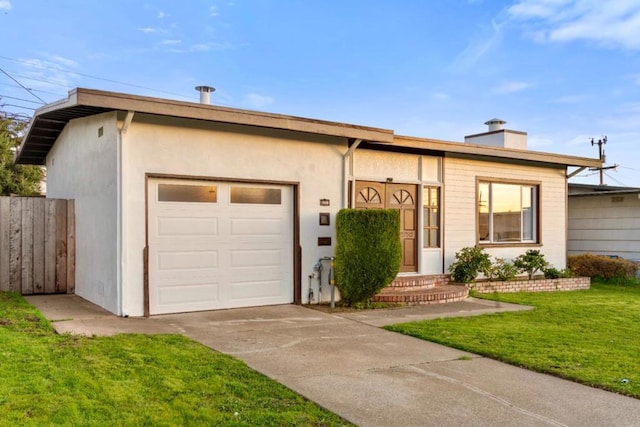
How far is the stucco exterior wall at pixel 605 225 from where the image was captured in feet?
49.7

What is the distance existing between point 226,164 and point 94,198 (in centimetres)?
225

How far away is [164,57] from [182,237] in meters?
12.8

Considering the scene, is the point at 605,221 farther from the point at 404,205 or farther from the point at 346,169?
the point at 346,169

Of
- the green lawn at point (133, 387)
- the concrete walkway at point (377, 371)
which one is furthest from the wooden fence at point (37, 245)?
the green lawn at point (133, 387)

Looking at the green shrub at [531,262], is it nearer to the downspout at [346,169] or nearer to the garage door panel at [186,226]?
the downspout at [346,169]

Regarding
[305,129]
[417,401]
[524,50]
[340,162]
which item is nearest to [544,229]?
[524,50]

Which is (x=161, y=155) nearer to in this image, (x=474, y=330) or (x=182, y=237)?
(x=182, y=237)

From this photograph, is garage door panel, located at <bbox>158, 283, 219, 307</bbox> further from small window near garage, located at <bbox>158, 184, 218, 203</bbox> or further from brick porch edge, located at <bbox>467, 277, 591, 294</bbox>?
brick porch edge, located at <bbox>467, 277, 591, 294</bbox>

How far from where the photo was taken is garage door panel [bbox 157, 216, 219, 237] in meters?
8.14

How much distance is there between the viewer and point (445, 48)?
14016mm

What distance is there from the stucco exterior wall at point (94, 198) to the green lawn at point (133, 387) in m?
2.23

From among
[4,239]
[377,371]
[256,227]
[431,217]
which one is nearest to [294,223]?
[256,227]

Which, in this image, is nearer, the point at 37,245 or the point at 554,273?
the point at 37,245

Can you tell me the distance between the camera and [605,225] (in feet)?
51.8
